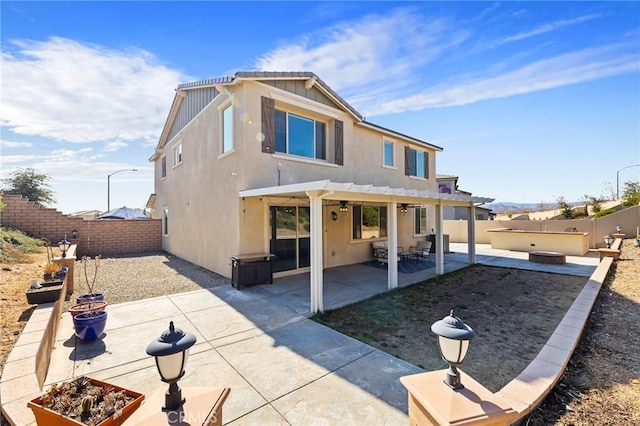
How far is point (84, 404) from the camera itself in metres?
2.35

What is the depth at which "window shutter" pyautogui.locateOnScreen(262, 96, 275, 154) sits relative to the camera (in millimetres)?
8523

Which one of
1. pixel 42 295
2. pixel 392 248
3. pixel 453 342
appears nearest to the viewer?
pixel 453 342

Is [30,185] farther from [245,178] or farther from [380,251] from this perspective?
[380,251]

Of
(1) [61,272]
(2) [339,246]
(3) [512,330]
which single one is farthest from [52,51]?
(3) [512,330]

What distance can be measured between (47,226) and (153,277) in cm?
908

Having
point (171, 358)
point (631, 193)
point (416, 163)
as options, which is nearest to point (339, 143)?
point (416, 163)

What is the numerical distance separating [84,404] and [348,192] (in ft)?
18.1

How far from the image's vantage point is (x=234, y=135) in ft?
27.9

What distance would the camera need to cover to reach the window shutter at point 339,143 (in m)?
10.6

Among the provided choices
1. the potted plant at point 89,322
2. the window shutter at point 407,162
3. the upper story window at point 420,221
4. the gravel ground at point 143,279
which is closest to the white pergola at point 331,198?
the gravel ground at point 143,279

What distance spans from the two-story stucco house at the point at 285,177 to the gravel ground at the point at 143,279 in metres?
0.61

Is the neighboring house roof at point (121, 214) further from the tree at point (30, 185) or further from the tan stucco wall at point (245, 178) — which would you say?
the tan stucco wall at point (245, 178)

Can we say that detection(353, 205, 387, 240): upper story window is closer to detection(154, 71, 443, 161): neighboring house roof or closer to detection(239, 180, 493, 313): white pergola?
detection(239, 180, 493, 313): white pergola

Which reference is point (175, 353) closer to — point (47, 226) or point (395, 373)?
point (395, 373)
